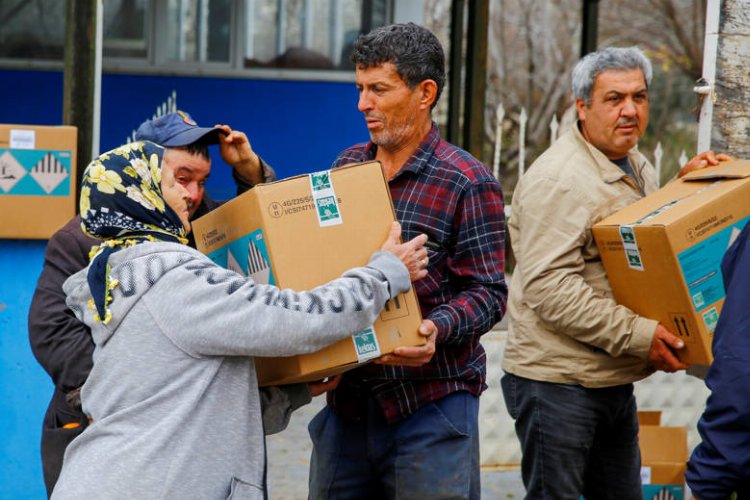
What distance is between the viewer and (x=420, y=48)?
119 inches

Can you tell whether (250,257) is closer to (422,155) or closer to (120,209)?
(120,209)

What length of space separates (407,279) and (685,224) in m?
1.04

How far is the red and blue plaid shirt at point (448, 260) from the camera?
9.78ft

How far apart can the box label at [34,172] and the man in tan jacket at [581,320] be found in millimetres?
1794

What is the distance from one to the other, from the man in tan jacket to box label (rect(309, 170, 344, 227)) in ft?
3.39

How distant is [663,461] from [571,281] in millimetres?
1173

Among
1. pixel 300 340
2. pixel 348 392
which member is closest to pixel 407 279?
pixel 300 340

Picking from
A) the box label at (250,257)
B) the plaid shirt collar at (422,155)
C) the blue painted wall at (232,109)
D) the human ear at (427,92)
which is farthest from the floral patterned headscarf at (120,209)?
the blue painted wall at (232,109)

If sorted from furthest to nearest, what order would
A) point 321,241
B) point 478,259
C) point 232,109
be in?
point 232,109
point 478,259
point 321,241

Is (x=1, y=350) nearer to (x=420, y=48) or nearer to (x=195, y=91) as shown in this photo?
(x=420, y=48)

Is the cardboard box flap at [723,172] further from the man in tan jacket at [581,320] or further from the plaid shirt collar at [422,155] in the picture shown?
the plaid shirt collar at [422,155]

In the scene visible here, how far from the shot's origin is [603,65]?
3.71 m

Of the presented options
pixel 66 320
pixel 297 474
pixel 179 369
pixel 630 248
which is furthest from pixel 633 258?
pixel 297 474

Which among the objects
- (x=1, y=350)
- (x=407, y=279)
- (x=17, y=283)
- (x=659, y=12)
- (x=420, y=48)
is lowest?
(x=1, y=350)
